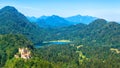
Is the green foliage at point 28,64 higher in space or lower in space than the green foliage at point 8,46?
higher

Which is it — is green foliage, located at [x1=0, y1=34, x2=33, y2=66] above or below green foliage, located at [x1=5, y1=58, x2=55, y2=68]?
below

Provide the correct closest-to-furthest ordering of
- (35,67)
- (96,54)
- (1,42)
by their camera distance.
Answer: (35,67), (1,42), (96,54)

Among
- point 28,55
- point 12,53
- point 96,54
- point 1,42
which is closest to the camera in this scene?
point 28,55

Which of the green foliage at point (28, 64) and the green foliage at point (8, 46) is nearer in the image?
the green foliage at point (28, 64)

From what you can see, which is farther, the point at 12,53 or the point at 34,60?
the point at 12,53

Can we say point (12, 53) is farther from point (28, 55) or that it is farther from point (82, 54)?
point (82, 54)

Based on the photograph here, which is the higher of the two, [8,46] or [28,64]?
[28,64]

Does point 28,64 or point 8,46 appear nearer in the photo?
point 28,64

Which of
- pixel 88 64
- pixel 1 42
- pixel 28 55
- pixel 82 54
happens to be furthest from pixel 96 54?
pixel 28 55

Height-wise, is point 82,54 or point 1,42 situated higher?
point 1,42

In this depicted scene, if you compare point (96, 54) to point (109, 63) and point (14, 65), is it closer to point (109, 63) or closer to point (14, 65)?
point (109, 63)

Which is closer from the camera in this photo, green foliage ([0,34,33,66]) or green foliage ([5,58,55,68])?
green foliage ([5,58,55,68])
